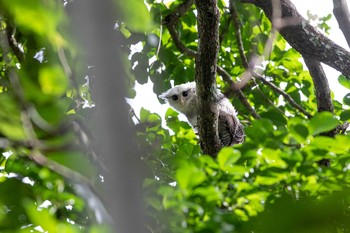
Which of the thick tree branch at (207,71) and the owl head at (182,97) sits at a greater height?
the owl head at (182,97)

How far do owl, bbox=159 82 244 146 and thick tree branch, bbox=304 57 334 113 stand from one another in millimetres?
760

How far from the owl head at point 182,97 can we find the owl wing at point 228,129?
0.46 meters

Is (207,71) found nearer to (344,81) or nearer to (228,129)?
Answer: (344,81)

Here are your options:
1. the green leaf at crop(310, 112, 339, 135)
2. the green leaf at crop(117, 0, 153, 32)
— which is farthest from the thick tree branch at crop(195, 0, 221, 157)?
the green leaf at crop(117, 0, 153, 32)

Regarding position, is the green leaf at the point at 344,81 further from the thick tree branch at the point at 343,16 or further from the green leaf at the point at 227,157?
the green leaf at the point at 227,157

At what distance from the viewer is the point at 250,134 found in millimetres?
1845

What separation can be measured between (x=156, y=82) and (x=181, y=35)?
584mm

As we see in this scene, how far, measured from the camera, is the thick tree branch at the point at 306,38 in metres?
3.53

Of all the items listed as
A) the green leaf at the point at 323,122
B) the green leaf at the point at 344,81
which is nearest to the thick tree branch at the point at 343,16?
the green leaf at the point at 344,81

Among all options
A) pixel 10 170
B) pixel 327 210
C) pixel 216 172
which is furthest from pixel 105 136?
pixel 10 170

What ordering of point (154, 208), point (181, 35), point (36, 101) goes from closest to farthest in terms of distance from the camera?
point (36, 101)
point (154, 208)
point (181, 35)

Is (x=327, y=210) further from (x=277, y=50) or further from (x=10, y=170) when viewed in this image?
(x=277, y=50)

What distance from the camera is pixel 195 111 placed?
500 centimetres

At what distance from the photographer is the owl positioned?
464cm
